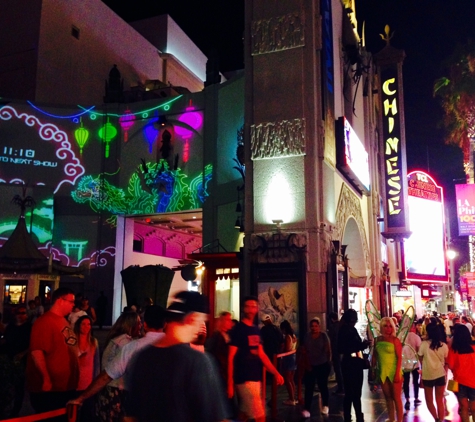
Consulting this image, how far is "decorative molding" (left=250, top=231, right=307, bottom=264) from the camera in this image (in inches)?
619

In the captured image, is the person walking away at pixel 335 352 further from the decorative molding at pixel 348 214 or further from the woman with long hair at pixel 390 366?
the decorative molding at pixel 348 214

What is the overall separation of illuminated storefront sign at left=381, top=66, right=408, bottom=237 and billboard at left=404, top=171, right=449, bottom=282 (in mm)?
9317

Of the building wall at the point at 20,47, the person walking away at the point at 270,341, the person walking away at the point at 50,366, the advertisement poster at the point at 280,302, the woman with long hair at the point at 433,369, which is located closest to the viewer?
the person walking away at the point at 50,366

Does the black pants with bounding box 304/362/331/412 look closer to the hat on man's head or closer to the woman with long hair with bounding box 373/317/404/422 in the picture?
the woman with long hair with bounding box 373/317/404/422

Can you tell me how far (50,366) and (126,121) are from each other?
23728 millimetres

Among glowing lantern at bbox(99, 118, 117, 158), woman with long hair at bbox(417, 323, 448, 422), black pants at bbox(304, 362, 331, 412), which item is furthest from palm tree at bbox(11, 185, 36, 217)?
woman with long hair at bbox(417, 323, 448, 422)

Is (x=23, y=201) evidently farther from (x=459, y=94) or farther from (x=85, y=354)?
(x=85, y=354)

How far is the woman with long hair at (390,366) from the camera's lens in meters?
8.51

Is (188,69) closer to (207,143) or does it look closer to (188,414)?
(207,143)

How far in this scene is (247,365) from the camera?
7.04 meters

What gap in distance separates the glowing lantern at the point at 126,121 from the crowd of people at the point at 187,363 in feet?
56.7

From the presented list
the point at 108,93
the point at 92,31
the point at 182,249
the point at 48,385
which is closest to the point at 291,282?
the point at 48,385

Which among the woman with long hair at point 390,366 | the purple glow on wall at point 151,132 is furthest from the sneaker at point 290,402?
the purple glow on wall at point 151,132

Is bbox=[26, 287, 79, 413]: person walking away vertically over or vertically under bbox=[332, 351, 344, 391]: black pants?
over
